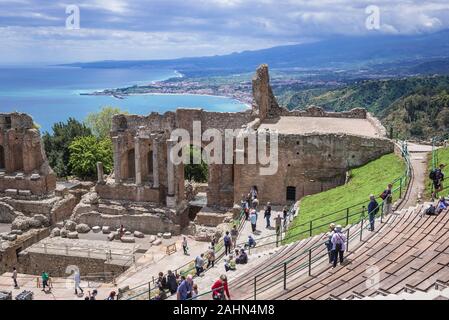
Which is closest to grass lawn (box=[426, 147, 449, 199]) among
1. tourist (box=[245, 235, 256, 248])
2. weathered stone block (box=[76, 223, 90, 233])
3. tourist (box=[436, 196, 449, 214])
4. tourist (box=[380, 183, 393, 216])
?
tourist (box=[380, 183, 393, 216])

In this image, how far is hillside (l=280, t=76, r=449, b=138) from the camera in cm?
9300

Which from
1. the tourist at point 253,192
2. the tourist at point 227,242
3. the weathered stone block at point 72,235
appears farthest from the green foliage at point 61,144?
the tourist at point 227,242

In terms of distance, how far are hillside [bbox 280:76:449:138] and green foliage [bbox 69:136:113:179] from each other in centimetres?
4503

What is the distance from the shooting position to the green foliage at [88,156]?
155 ft

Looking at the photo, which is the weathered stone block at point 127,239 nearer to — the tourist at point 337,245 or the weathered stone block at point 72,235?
the weathered stone block at point 72,235

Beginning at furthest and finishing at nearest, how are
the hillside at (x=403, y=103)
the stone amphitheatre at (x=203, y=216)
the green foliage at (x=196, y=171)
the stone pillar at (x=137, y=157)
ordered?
the hillside at (x=403, y=103), the green foliage at (x=196, y=171), the stone pillar at (x=137, y=157), the stone amphitheatre at (x=203, y=216)

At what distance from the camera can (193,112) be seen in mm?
35719

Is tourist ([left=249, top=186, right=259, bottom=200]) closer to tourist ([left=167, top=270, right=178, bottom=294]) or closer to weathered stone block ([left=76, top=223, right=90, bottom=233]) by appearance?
tourist ([left=167, top=270, right=178, bottom=294])

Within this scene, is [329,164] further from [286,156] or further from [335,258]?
[335,258]

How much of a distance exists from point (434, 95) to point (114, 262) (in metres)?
94.6

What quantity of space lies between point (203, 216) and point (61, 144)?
84.3ft

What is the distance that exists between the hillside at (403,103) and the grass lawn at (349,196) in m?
51.4

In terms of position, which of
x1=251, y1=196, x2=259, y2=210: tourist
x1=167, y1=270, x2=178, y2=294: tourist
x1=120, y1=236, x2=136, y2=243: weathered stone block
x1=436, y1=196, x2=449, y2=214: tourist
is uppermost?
x1=436, y1=196, x2=449, y2=214: tourist

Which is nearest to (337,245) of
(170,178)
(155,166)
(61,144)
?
(170,178)
